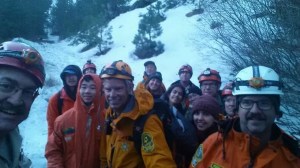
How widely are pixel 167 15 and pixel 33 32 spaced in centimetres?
1547

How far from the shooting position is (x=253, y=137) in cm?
284

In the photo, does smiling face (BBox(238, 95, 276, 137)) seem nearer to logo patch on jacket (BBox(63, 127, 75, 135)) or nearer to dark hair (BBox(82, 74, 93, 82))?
logo patch on jacket (BBox(63, 127, 75, 135))

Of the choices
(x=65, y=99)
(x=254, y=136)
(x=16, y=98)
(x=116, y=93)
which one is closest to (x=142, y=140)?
(x=116, y=93)

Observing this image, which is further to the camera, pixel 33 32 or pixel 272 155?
pixel 33 32

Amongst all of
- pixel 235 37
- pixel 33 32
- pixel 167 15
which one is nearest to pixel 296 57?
pixel 235 37

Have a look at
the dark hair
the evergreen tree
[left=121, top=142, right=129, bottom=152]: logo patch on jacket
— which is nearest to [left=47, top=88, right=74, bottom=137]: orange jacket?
the dark hair

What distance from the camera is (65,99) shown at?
214 inches

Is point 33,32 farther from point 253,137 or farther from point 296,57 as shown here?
point 253,137

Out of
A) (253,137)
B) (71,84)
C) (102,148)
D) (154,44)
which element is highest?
(154,44)

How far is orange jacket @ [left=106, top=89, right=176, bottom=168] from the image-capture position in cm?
308

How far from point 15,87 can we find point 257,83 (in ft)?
6.48

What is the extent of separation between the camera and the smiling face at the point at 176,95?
5.36 metres

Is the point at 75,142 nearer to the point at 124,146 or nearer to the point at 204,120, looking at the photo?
the point at 124,146

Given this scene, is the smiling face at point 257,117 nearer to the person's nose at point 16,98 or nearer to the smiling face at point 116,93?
the smiling face at point 116,93
